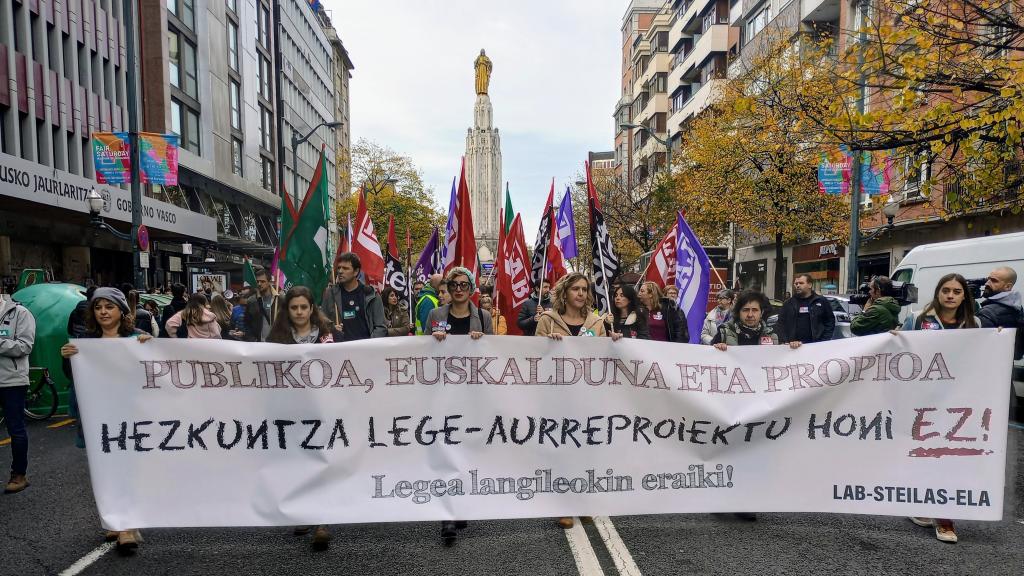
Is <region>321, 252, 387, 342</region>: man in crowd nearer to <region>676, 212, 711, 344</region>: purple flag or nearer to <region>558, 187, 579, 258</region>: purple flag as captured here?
<region>676, 212, 711, 344</region>: purple flag

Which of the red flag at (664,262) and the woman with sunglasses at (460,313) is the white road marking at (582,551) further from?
the red flag at (664,262)

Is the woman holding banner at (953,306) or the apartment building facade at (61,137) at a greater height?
the apartment building facade at (61,137)

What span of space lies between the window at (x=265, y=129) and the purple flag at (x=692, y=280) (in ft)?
121

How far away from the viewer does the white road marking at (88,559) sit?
147 inches

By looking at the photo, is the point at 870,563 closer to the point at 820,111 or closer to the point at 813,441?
the point at 813,441

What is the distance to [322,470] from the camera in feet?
13.1

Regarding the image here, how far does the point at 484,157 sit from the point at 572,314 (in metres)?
115

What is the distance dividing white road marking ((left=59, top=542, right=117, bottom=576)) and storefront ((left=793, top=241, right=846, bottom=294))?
87.1 ft

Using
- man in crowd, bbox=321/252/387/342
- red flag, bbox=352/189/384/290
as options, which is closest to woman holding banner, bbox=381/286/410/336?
red flag, bbox=352/189/384/290

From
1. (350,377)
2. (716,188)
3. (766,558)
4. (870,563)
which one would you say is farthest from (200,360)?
(716,188)

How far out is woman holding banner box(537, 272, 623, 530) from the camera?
4867 mm

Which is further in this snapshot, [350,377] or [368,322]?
[368,322]

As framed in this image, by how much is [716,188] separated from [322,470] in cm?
2099

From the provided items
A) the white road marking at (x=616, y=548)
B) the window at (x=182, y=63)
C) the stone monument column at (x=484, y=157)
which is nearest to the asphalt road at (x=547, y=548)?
the white road marking at (x=616, y=548)
